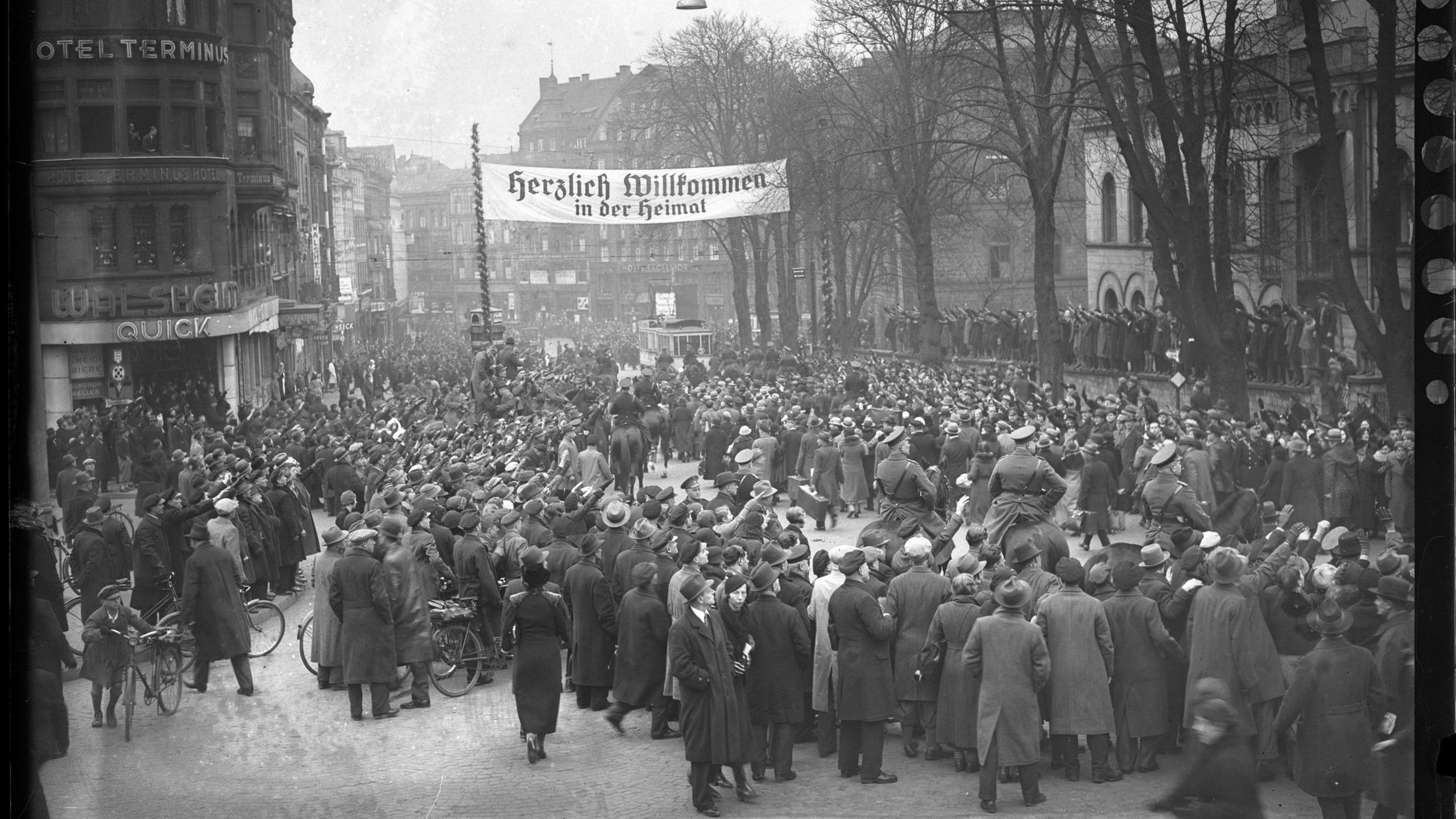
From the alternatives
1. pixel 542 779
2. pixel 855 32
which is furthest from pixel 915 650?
pixel 855 32

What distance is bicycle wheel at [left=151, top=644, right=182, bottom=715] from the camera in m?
10.1

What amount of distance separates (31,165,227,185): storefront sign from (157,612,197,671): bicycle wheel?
11.1 ft

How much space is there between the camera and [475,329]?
2600cm

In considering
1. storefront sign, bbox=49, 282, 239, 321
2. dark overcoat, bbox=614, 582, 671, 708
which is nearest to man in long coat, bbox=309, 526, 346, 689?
dark overcoat, bbox=614, 582, 671, 708

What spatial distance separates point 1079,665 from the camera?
8.50 metres

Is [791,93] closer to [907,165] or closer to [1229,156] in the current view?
[907,165]

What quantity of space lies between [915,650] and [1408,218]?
558cm

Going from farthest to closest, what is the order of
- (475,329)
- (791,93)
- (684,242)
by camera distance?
1. (684,242)
2. (791,93)
3. (475,329)

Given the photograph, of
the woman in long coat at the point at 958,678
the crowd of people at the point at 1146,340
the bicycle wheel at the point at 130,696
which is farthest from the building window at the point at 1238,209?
the bicycle wheel at the point at 130,696

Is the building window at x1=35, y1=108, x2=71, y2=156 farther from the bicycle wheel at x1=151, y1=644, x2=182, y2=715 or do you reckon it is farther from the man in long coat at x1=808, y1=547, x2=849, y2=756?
the man in long coat at x1=808, y1=547, x2=849, y2=756

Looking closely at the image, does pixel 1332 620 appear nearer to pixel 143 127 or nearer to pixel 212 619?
pixel 212 619

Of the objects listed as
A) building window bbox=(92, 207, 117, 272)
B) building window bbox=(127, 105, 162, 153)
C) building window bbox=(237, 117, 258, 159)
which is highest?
building window bbox=(237, 117, 258, 159)

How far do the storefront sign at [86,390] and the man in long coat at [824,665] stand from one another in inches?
304

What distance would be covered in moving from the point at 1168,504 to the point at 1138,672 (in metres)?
3.77
